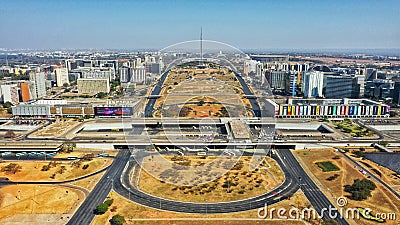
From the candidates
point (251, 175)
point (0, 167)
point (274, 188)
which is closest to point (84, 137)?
point (0, 167)

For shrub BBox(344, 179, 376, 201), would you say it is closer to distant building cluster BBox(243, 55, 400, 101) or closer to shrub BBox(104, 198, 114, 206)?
shrub BBox(104, 198, 114, 206)

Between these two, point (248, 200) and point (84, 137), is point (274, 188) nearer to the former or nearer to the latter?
point (248, 200)

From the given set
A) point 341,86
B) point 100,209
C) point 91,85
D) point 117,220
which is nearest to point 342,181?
point 117,220

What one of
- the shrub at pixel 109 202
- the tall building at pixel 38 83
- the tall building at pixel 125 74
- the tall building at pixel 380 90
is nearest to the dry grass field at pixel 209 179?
the shrub at pixel 109 202

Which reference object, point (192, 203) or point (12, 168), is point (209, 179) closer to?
point (192, 203)

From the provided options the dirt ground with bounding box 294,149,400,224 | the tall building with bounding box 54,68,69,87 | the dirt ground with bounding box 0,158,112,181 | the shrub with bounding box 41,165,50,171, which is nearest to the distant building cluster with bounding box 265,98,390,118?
the dirt ground with bounding box 294,149,400,224

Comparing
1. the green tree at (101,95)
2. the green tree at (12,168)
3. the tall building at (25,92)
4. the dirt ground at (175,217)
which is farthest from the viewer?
the green tree at (101,95)

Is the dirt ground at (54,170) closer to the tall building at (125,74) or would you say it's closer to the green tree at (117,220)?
the green tree at (117,220)
